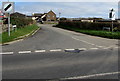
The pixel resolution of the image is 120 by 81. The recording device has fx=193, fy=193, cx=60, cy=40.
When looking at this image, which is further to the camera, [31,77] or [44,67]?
[44,67]

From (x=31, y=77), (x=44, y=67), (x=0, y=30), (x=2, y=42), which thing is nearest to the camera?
(x=31, y=77)

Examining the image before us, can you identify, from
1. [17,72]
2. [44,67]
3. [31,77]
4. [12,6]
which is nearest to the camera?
[31,77]

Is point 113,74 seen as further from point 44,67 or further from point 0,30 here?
point 0,30

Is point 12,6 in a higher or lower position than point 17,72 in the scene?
higher

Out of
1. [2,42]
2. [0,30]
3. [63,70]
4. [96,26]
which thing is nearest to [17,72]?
[63,70]

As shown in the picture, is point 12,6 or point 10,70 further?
point 12,6

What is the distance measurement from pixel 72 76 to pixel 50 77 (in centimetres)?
73

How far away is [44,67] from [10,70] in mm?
1275

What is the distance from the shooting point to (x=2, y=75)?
634 centimetres

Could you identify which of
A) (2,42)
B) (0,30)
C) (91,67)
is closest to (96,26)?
(0,30)

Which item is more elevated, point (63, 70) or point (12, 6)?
point (12, 6)

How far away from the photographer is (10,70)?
6926 millimetres

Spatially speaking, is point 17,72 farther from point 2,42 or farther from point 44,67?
point 2,42

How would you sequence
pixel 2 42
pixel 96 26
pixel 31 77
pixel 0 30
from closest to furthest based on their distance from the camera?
pixel 31 77
pixel 2 42
pixel 0 30
pixel 96 26
